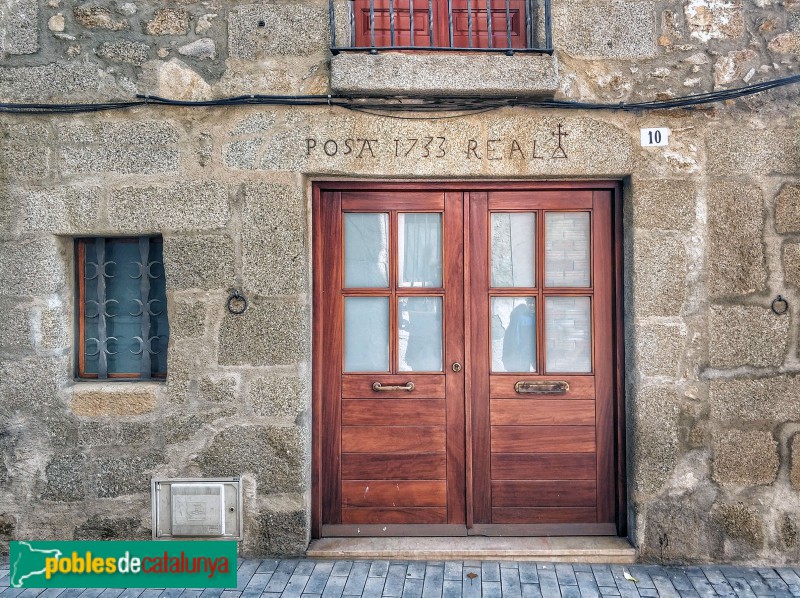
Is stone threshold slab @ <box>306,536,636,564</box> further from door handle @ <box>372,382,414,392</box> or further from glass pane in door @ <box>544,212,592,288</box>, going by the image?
glass pane in door @ <box>544,212,592,288</box>

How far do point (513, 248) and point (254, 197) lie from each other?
1.45m

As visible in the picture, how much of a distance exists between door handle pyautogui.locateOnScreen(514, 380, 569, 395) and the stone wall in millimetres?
387

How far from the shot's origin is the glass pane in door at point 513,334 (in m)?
3.41

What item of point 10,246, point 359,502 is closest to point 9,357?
point 10,246

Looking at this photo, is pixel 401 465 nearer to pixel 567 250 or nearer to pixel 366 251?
pixel 366 251

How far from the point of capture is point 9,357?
323 centimetres

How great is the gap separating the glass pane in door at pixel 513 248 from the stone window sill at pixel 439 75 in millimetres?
684

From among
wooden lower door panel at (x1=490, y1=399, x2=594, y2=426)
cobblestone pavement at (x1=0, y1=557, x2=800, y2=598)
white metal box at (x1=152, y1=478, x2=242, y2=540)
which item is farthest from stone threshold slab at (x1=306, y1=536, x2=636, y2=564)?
wooden lower door panel at (x1=490, y1=399, x2=594, y2=426)

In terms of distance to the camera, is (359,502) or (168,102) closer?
(168,102)

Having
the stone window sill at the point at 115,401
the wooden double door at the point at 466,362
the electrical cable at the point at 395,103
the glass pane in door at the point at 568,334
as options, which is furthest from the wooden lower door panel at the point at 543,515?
the electrical cable at the point at 395,103

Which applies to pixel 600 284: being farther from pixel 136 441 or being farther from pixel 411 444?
pixel 136 441

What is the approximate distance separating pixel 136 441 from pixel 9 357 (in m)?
0.81

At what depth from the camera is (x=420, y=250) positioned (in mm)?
3428

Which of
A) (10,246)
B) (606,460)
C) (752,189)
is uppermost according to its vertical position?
(752,189)
